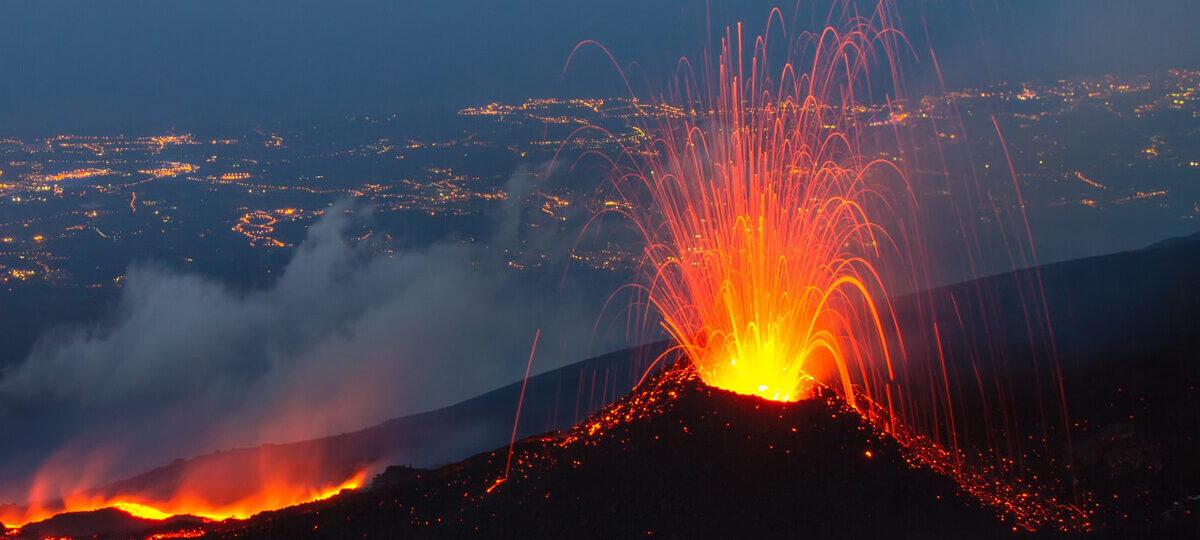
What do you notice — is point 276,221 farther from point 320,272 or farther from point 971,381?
point 971,381

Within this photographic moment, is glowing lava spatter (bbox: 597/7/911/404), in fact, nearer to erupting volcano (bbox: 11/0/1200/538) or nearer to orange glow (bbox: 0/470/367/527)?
erupting volcano (bbox: 11/0/1200/538)

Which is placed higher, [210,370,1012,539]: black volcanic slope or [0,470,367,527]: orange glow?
[210,370,1012,539]: black volcanic slope

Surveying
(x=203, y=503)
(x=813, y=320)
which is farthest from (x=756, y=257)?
(x=203, y=503)

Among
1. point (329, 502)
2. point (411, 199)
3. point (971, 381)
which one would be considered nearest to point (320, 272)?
point (411, 199)

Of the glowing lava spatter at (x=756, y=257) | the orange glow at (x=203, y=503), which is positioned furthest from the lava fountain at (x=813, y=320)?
the orange glow at (x=203, y=503)

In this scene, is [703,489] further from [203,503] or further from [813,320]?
[203,503]

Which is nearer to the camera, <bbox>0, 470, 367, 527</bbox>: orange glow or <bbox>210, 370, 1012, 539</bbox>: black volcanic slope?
<bbox>210, 370, 1012, 539</bbox>: black volcanic slope

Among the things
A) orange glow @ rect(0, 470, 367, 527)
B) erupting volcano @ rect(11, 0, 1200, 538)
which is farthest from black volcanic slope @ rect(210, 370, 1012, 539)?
orange glow @ rect(0, 470, 367, 527)
